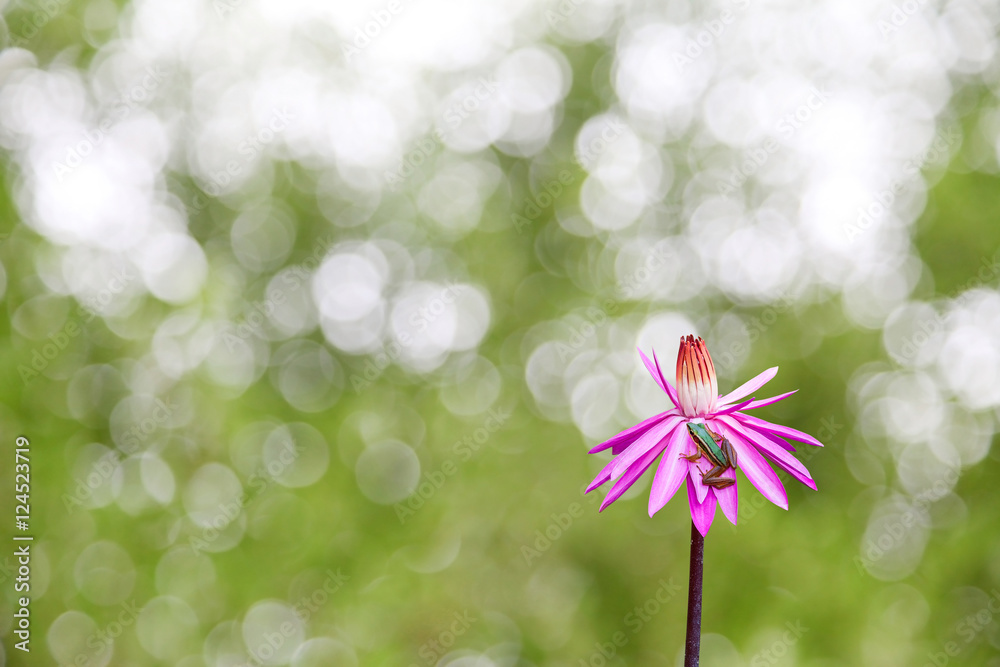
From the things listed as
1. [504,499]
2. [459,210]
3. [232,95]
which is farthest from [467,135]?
[504,499]

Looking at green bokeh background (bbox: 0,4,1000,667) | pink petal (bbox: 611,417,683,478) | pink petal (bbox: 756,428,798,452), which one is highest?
pink petal (bbox: 611,417,683,478)

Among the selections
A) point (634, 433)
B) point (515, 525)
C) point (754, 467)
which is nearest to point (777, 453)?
point (754, 467)

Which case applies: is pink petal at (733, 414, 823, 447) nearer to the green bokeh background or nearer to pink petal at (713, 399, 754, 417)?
pink petal at (713, 399, 754, 417)

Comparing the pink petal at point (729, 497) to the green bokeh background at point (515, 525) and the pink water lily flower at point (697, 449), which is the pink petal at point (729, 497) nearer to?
the pink water lily flower at point (697, 449)

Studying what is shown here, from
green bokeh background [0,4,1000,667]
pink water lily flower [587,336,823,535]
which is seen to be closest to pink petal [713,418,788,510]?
pink water lily flower [587,336,823,535]

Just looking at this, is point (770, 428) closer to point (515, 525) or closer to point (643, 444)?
point (643, 444)

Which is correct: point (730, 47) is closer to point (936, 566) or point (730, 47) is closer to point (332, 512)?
point (936, 566)

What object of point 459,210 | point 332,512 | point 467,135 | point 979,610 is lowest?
point 979,610
